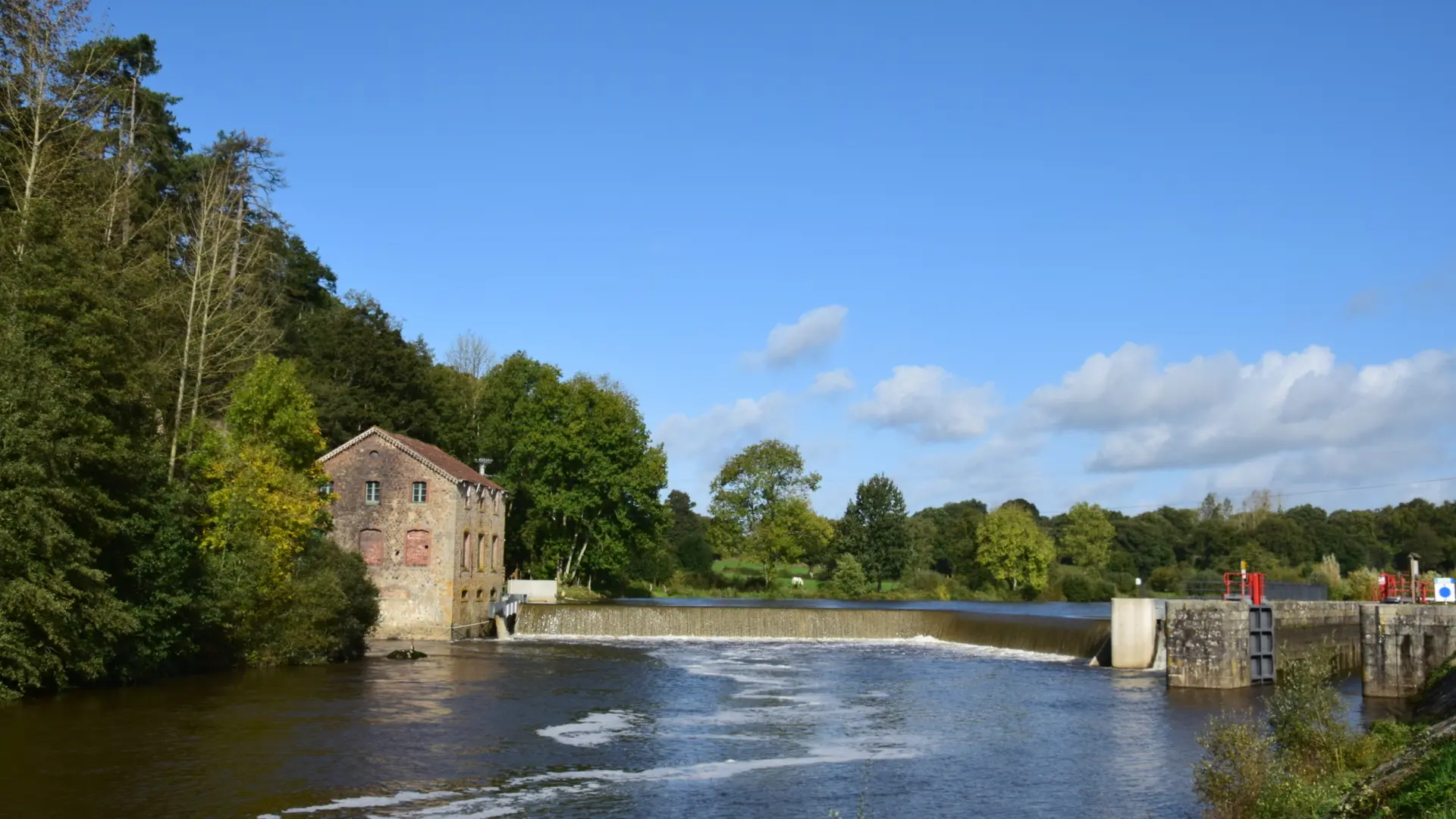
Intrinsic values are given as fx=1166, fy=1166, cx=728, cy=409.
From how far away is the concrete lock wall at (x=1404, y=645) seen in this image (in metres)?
29.0

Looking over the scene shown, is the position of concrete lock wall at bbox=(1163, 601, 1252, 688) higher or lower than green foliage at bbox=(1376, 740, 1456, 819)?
lower

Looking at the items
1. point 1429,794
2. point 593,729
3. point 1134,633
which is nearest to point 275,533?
point 593,729

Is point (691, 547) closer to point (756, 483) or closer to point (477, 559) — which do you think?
point (756, 483)

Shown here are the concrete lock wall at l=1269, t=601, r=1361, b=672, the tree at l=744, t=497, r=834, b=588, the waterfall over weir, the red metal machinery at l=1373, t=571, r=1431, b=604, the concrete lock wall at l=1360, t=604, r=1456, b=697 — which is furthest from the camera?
the tree at l=744, t=497, r=834, b=588

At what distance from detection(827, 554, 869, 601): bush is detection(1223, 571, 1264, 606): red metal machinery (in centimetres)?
5223

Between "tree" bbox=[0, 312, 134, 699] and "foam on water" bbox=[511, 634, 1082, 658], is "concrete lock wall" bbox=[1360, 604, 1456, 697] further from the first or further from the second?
"tree" bbox=[0, 312, 134, 699]

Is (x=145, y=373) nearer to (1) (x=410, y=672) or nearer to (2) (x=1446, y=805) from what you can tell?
(1) (x=410, y=672)

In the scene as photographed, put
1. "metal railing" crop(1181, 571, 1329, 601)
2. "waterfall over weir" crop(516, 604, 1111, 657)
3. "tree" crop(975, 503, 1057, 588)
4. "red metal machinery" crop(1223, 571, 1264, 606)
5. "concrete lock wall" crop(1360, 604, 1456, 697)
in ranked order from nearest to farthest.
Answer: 1. "concrete lock wall" crop(1360, 604, 1456, 697)
2. "red metal machinery" crop(1223, 571, 1264, 606)
3. "metal railing" crop(1181, 571, 1329, 601)
4. "waterfall over weir" crop(516, 604, 1111, 657)
5. "tree" crop(975, 503, 1057, 588)

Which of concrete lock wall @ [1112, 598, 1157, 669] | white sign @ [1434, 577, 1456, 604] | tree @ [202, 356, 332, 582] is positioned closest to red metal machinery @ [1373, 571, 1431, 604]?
white sign @ [1434, 577, 1456, 604]

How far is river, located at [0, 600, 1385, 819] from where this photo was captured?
17.2 meters

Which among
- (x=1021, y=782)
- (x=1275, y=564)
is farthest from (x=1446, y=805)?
(x=1275, y=564)

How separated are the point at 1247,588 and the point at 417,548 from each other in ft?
104

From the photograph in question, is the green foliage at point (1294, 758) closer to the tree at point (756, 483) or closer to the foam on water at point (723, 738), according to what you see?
the foam on water at point (723, 738)

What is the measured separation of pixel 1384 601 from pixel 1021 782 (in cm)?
1923
